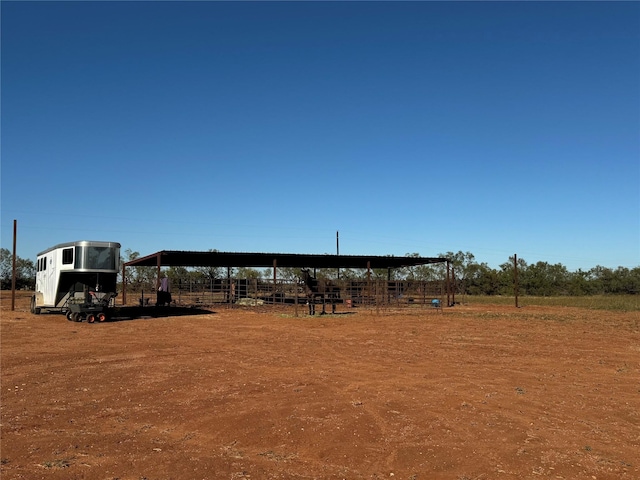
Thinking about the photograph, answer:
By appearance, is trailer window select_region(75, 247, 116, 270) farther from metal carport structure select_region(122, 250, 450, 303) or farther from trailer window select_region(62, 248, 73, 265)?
metal carport structure select_region(122, 250, 450, 303)

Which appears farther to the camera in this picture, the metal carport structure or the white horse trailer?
the metal carport structure

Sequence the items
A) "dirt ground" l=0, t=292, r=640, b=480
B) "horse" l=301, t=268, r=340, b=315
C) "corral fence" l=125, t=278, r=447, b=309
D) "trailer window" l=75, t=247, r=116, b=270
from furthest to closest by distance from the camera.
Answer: "corral fence" l=125, t=278, r=447, b=309 < "horse" l=301, t=268, r=340, b=315 < "trailer window" l=75, t=247, r=116, b=270 < "dirt ground" l=0, t=292, r=640, b=480

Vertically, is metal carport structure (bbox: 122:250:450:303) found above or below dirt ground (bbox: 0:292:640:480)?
above

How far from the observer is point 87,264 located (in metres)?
19.8

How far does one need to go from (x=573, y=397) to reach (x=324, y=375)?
4.30 m

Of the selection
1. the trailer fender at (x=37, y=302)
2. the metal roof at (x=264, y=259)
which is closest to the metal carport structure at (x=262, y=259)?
the metal roof at (x=264, y=259)

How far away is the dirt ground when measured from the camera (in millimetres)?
4988

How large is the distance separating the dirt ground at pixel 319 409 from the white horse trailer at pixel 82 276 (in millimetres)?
5977

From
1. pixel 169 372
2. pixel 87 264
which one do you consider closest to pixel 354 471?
pixel 169 372

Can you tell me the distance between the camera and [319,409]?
23.0 feet

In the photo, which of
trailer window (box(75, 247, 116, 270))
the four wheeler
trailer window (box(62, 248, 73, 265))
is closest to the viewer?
trailer window (box(75, 247, 116, 270))

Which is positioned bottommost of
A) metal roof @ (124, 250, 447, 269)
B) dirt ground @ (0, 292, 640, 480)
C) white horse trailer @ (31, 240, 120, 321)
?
dirt ground @ (0, 292, 640, 480)

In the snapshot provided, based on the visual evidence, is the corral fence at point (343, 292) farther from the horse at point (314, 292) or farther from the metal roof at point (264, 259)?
the metal roof at point (264, 259)

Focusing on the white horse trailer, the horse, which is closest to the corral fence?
the horse
